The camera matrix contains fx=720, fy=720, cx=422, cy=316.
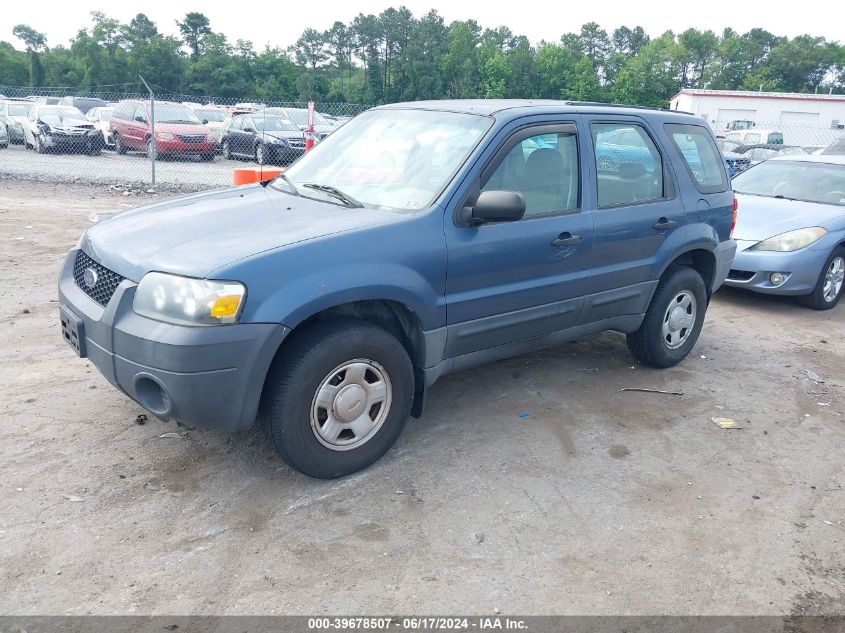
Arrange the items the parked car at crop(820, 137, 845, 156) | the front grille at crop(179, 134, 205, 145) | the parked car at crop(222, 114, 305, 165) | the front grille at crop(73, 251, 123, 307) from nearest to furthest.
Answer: the front grille at crop(73, 251, 123, 307) < the parked car at crop(820, 137, 845, 156) < the parked car at crop(222, 114, 305, 165) < the front grille at crop(179, 134, 205, 145)

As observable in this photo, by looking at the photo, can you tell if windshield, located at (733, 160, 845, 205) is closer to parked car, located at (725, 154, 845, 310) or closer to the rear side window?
parked car, located at (725, 154, 845, 310)

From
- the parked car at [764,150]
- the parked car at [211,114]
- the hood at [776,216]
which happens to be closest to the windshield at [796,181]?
the hood at [776,216]

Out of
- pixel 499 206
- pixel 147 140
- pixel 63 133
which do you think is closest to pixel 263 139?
pixel 147 140

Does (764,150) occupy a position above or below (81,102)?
below

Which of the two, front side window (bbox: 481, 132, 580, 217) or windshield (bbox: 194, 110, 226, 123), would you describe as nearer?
front side window (bbox: 481, 132, 580, 217)

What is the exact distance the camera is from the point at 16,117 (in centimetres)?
2177

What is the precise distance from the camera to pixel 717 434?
182 inches

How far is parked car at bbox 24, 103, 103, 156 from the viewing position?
19.4 metres

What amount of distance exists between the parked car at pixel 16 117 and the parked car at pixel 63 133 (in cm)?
176

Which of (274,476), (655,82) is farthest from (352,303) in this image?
(655,82)

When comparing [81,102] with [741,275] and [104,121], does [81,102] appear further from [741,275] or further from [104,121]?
[741,275]

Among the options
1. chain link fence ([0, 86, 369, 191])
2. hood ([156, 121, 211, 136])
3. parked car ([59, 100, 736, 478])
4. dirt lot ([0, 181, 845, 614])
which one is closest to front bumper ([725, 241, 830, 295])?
dirt lot ([0, 181, 845, 614])

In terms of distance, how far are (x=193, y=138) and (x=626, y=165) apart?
16262 mm

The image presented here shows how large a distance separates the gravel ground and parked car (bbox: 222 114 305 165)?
409 mm
